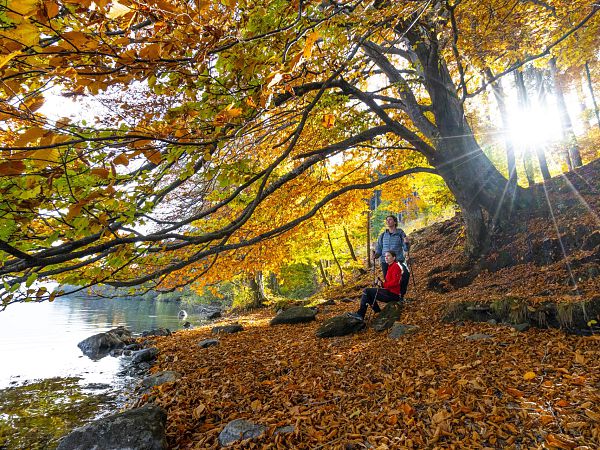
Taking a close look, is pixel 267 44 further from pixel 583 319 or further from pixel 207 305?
pixel 207 305

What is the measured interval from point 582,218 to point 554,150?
12996 millimetres

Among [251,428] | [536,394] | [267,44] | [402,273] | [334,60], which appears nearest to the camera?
[267,44]

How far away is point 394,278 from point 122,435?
572 cm

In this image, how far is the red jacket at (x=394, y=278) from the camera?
7.36 m

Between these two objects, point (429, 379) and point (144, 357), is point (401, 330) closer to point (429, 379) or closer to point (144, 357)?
point (429, 379)

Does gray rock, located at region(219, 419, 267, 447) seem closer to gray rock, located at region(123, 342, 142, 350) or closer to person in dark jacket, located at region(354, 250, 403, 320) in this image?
person in dark jacket, located at region(354, 250, 403, 320)

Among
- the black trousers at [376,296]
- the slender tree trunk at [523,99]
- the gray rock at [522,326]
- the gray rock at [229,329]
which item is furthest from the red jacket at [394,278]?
the slender tree trunk at [523,99]

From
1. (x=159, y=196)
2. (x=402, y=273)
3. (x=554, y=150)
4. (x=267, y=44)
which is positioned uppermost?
(x=554, y=150)

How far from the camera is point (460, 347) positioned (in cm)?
486

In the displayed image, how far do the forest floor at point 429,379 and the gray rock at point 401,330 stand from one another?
11cm

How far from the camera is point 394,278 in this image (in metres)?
7.43

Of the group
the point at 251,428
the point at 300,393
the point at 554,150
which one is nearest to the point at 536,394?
the point at 300,393

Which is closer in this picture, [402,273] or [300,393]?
[300,393]

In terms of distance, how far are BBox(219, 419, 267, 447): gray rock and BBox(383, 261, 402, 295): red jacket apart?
4604 mm
